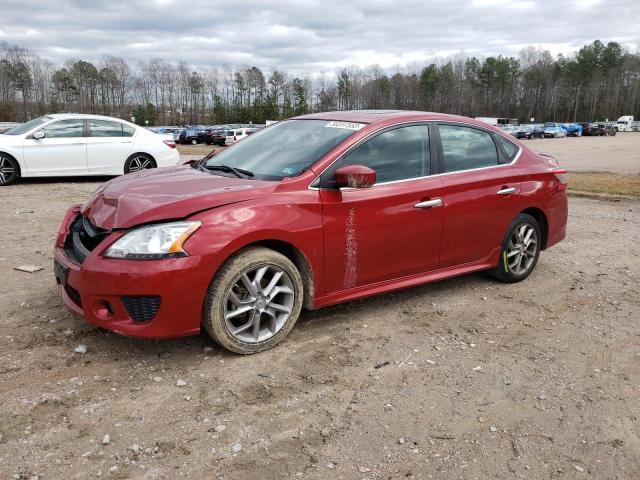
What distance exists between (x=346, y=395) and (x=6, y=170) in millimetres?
10039

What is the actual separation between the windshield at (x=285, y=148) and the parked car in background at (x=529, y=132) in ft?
203

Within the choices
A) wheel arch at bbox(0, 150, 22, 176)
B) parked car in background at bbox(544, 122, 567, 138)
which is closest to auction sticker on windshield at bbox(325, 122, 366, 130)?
wheel arch at bbox(0, 150, 22, 176)

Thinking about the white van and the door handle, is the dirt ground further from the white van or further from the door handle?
the white van

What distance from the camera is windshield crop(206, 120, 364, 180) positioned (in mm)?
4004

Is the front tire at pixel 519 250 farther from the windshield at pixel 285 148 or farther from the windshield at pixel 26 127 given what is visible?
the windshield at pixel 26 127

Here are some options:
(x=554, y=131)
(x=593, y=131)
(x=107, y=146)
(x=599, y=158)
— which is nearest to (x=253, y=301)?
(x=107, y=146)

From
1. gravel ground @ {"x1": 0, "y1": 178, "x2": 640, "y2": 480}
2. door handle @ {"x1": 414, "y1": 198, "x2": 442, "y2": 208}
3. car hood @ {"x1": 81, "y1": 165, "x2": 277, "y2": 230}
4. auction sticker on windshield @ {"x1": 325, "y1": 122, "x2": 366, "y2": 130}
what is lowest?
gravel ground @ {"x1": 0, "y1": 178, "x2": 640, "y2": 480}

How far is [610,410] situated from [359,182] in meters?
2.03

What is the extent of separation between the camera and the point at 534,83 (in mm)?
124250

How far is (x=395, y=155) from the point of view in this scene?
4.30 metres

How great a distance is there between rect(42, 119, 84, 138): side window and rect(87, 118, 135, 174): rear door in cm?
21

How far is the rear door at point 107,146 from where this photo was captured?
36.9 feet

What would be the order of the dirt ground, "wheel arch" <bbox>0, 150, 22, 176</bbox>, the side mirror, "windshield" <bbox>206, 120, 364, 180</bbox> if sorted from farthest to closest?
the dirt ground < "wheel arch" <bbox>0, 150, 22, 176</bbox> < "windshield" <bbox>206, 120, 364, 180</bbox> < the side mirror

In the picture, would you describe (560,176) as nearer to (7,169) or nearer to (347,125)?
(347,125)
